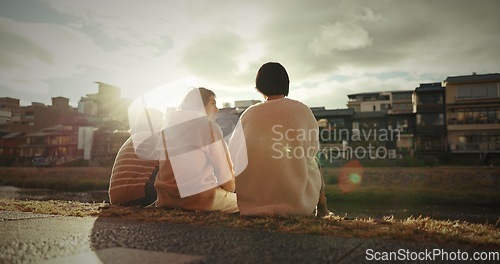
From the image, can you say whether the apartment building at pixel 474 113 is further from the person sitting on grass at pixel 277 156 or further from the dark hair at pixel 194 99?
the dark hair at pixel 194 99

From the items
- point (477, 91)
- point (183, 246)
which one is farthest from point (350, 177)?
point (183, 246)

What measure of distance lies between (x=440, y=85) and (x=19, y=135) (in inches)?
2093

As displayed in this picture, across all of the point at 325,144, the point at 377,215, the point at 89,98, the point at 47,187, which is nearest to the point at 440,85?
the point at 325,144

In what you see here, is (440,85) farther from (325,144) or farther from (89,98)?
(89,98)

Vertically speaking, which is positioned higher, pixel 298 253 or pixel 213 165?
pixel 213 165

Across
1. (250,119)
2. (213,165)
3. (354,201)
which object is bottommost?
(354,201)

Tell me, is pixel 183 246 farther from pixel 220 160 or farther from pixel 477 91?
pixel 477 91

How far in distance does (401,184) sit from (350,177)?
3.52m

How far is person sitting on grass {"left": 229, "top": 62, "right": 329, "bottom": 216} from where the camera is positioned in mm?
2998

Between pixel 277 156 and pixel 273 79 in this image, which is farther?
pixel 273 79

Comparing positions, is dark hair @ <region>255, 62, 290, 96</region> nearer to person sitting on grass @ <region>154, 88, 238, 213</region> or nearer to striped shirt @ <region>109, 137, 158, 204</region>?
person sitting on grass @ <region>154, 88, 238, 213</region>

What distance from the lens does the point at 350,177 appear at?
2595 cm

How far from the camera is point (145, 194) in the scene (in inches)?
159

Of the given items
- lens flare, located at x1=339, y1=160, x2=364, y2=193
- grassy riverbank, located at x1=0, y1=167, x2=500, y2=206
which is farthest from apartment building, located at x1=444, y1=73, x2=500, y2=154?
lens flare, located at x1=339, y1=160, x2=364, y2=193
